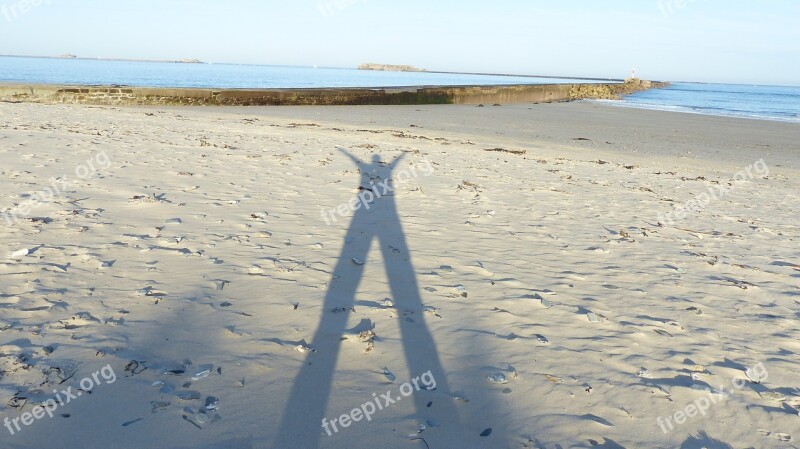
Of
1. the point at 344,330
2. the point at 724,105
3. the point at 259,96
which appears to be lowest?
the point at 344,330

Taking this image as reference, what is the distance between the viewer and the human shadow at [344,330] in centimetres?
280

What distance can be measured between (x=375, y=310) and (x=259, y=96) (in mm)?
23197

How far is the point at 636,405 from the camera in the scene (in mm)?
3109

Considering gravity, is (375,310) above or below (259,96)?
below

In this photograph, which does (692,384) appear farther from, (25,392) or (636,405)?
(25,392)

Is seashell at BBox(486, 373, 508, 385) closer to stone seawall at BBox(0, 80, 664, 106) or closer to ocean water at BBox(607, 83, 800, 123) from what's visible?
stone seawall at BBox(0, 80, 664, 106)

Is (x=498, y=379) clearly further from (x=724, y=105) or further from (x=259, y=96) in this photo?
(x=724, y=105)

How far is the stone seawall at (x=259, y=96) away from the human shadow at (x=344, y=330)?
64.0 feet

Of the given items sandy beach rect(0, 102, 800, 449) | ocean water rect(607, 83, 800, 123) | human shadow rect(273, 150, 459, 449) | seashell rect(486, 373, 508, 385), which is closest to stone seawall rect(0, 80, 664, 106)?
ocean water rect(607, 83, 800, 123)

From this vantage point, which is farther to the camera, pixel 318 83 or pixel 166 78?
pixel 318 83

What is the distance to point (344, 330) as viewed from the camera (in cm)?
373

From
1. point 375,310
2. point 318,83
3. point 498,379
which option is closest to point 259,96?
point 375,310

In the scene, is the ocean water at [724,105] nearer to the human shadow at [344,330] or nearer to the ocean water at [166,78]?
the ocean water at [166,78]

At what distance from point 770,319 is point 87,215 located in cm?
633
